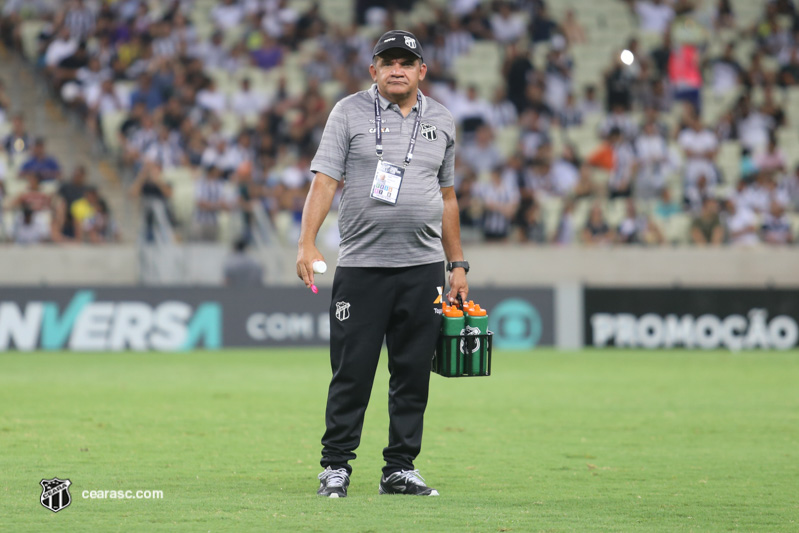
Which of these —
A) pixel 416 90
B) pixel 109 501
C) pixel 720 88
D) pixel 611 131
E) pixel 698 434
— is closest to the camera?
pixel 109 501

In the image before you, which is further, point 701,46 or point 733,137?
point 701,46

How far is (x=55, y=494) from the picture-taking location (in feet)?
18.8

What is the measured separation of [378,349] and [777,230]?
50.0 ft

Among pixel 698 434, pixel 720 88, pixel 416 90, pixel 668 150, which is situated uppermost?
pixel 720 88

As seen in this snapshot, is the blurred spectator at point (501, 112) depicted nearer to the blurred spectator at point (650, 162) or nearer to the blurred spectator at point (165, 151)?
the blurred spectator at point (650, 162)

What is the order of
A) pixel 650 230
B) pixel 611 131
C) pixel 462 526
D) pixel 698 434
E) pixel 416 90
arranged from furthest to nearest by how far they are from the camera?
pixel 611 131, pixel 650 230, pixel 698 434, pixel 416 90, pixel 462 526

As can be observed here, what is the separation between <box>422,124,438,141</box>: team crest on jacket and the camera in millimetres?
6223

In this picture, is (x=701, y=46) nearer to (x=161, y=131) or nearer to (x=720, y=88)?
(x=720, y=88)

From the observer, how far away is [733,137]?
2252 cm

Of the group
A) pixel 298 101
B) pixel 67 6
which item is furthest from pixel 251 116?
pixel 67 6

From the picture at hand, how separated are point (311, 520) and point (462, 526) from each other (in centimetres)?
64

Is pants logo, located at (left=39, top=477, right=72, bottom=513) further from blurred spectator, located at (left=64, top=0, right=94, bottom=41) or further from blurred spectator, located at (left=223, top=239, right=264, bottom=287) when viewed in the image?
blurred spectator, located at (left=64, top=0, right=94, bottom=41)

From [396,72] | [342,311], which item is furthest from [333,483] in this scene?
[396,72]

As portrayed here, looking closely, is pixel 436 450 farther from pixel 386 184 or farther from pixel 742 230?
pixel 742 230
